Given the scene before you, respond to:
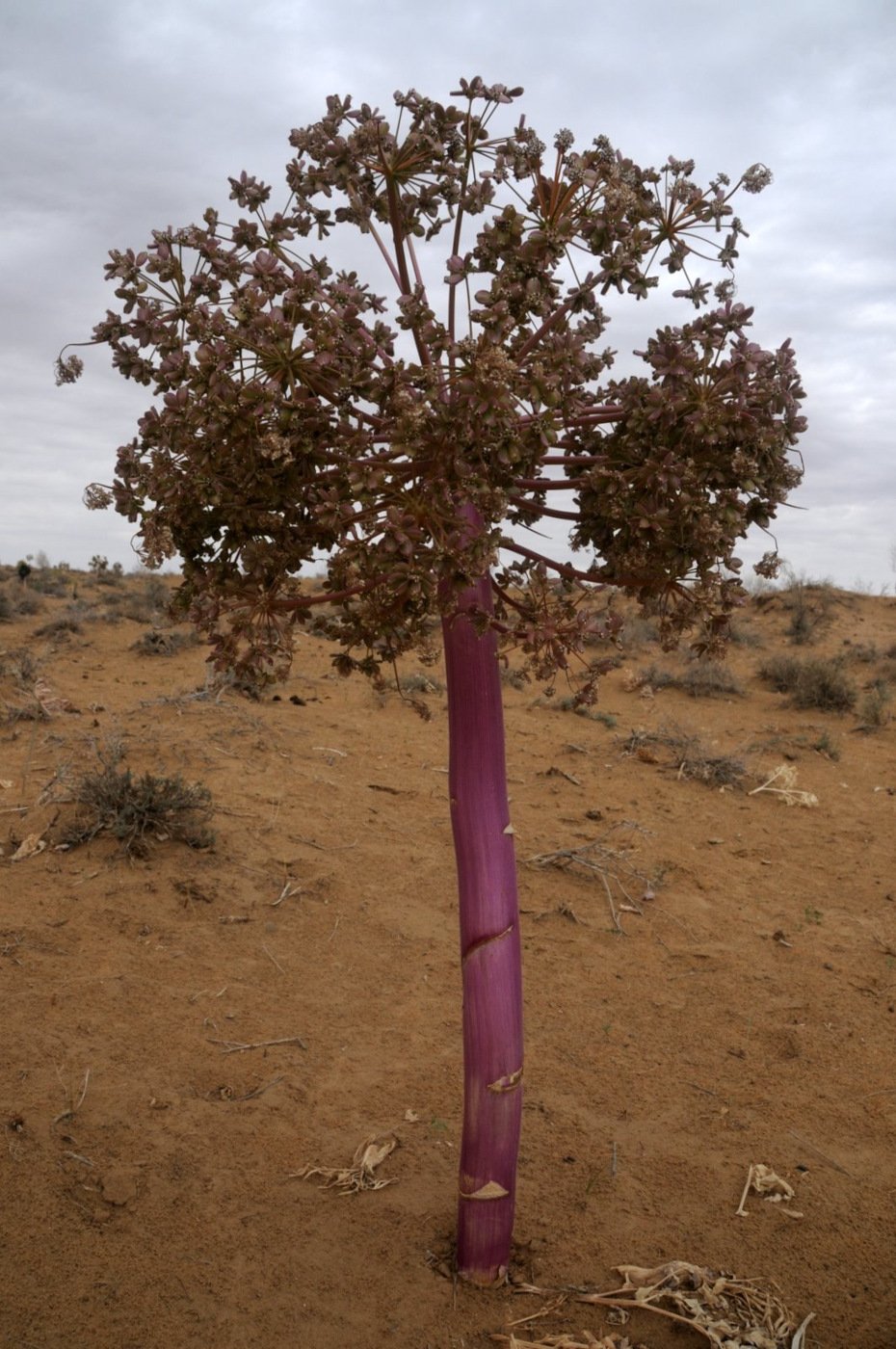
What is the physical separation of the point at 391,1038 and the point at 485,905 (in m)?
2.21

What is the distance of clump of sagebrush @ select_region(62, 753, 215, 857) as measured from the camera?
6.04m

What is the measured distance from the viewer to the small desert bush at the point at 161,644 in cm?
1241

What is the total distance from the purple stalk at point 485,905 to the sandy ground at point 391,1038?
2.10ft

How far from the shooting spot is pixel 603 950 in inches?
229

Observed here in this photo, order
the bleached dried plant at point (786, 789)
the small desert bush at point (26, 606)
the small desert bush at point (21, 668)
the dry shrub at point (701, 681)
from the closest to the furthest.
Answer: the bleached dried plant at point (786, 789) → the small desert bush at point (21, 668) → the dry shrub at point (701, 681) → the small desert bush at point (26, 606)

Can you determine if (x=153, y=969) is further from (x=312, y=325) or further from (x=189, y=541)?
(x=312, y=325)

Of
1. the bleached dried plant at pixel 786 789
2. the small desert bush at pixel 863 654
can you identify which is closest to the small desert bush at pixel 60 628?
the bleached dried plant at pixel 786 789

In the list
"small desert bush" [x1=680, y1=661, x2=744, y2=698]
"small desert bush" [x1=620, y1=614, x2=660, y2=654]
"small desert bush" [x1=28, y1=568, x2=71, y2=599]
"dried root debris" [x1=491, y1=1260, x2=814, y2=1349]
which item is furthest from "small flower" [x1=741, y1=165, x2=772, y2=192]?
"small desert bush" [x1=28, y1=568, x2=71, y2=599]

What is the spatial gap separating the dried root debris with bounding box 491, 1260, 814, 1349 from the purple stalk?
48 centimetres

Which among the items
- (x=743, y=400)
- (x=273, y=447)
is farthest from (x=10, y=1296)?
(x=743, y=400)

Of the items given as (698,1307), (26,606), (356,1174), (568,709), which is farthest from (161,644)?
(698,1307)

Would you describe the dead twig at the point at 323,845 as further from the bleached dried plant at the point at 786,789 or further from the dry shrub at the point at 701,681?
the dry shrub at the point at 701,681

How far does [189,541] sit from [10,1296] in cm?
236

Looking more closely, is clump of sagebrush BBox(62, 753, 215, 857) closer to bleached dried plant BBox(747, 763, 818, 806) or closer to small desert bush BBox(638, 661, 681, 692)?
bleached dried plant BBox(747, 763, 818, 806)
